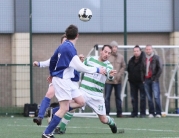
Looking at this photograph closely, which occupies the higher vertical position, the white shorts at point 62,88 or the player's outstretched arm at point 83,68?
the player's outstretched arm at point 83,68

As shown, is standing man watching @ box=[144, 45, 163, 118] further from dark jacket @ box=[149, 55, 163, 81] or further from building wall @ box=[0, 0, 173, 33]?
building wall @ box=[0, 0, 173, 33]

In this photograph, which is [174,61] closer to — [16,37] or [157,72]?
[157,72]

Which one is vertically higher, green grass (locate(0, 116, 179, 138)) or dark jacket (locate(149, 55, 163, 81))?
dark jacket (locate(149, 55, 163, 81))

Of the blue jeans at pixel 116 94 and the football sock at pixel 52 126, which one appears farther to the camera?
the blue jeans at pixel 116 94

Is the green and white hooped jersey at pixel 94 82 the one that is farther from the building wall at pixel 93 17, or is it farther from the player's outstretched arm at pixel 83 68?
the building wall at pixel 93 17

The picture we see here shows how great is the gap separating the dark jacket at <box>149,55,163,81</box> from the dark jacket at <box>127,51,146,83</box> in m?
0.24

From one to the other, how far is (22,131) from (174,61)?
7286 millimetres

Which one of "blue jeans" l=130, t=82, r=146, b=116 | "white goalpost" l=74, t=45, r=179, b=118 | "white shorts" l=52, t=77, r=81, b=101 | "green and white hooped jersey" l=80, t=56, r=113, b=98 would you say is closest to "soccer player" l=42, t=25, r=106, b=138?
"white shorts" l=52, t=77, r=81, b=101

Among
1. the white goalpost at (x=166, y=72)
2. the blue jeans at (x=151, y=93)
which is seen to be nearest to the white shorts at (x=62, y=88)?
the blue jeans at (x=151, y=93)

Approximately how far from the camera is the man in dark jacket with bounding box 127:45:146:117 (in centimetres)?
1683

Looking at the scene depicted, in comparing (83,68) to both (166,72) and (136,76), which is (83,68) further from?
(166,72)

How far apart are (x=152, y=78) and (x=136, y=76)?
0.44 meters

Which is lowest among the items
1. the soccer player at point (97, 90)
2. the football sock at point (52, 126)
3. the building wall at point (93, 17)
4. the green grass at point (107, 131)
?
the green grass at point (107, 131)

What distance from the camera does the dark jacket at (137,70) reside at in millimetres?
16828
